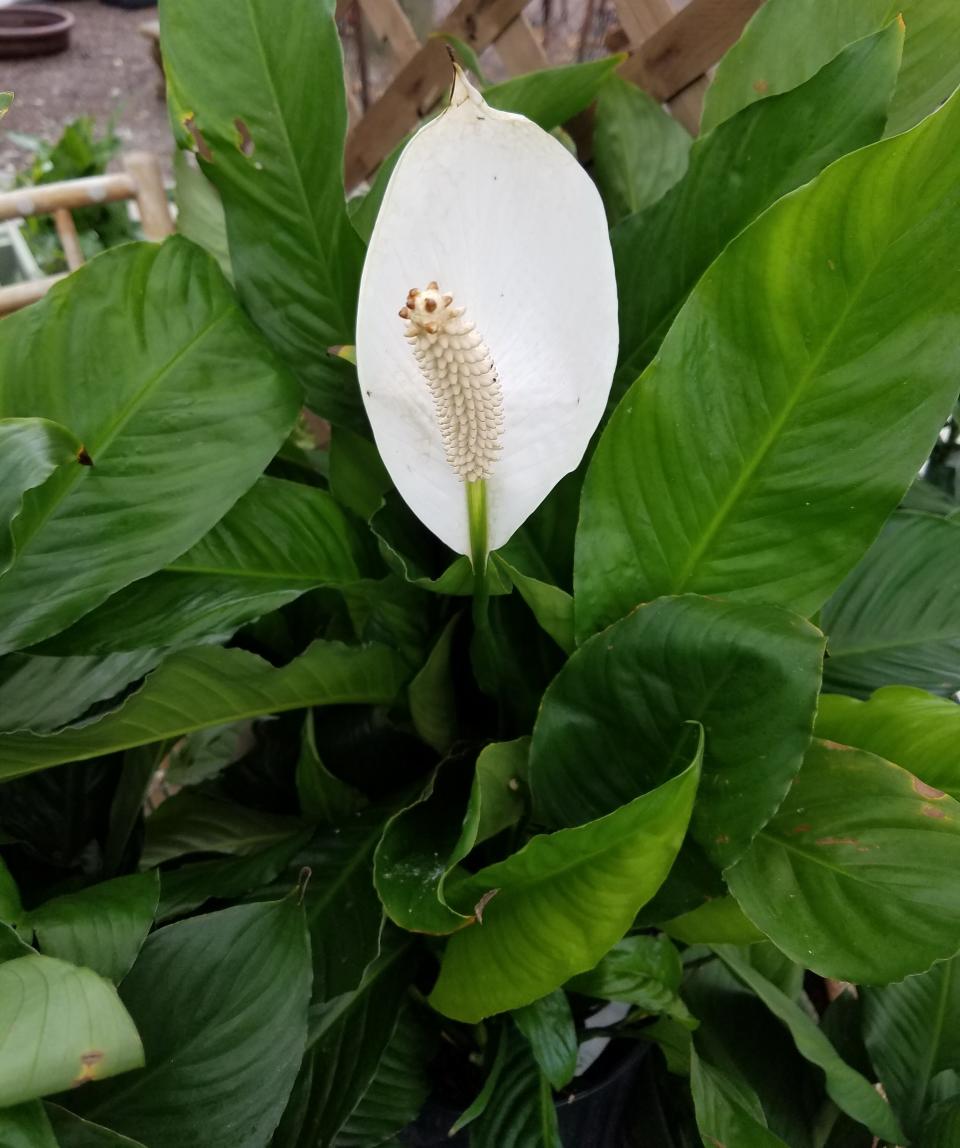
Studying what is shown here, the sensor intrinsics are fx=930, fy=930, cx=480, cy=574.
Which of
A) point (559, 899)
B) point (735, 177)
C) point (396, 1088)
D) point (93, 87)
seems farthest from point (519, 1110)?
point (93, 87)

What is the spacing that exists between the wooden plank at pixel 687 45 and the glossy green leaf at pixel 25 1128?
615 millimetres

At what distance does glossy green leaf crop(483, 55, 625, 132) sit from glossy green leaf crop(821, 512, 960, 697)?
0.93 feet

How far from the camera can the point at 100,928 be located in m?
0.34

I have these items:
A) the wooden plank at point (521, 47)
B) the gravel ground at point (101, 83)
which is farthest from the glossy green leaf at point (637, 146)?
the gravel ground at point (101, 83)

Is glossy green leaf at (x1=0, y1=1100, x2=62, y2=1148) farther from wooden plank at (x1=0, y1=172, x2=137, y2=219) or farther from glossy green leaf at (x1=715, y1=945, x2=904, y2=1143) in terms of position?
wooden plank at (x1=0, y1=172, x2=137, y2=219)

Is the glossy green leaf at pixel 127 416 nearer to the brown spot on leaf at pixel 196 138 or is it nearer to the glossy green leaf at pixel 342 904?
the brown spot on leaf at pixel 196 138

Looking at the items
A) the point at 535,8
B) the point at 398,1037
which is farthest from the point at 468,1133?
the point at 535,8

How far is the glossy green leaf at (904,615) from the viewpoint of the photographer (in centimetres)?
47

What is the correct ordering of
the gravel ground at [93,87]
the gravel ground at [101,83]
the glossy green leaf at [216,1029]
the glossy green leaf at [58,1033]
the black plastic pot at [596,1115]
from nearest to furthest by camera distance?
1. the glossy green leaf at [58,1033]
2. the glossy green leaf at [216,1029]
3. the black plastic pot at [596,1115]
4. the gravel ground at [101,83]
5. the gravel ground at [93,87]

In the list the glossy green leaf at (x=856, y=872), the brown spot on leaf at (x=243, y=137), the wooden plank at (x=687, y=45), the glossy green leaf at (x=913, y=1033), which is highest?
the wooden plank at (x=687, y=45)

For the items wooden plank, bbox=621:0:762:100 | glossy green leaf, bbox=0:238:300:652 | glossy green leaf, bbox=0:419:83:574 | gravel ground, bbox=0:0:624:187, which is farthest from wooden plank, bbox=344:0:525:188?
gravel ground, bbox=0:0:624:187

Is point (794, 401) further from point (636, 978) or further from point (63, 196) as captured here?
point (63, 196)

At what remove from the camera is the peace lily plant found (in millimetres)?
317

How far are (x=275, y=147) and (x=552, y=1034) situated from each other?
414 millimetres
